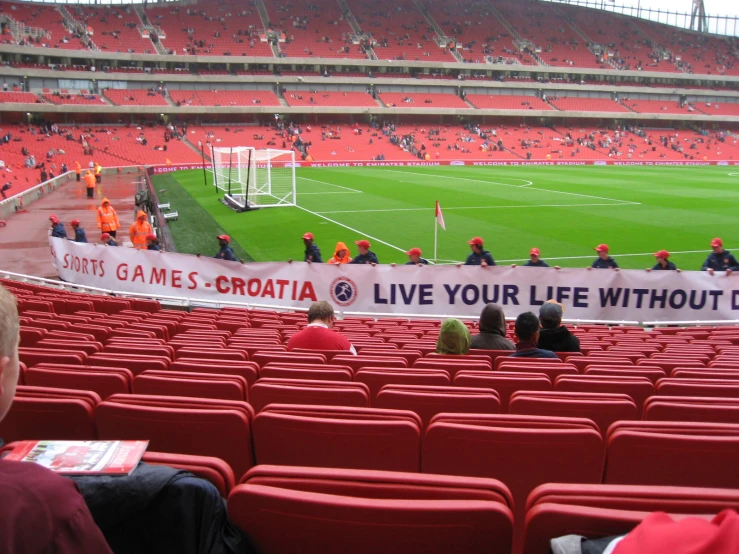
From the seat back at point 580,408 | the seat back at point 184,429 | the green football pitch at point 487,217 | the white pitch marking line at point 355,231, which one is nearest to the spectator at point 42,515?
the seat back at point 184,429

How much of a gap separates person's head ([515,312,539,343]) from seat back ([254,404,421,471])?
3.45m

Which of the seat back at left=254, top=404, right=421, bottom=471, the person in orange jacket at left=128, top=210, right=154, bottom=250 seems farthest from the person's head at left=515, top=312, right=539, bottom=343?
the person in orange jacket at left=128, top=210, right=154, bottom=250

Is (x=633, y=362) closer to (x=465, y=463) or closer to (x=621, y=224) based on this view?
(x=465, y=463)

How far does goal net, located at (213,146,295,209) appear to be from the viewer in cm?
3035

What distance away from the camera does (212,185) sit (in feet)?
136

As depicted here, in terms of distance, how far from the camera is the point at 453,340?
20.3ft

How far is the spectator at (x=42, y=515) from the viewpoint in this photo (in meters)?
1.40

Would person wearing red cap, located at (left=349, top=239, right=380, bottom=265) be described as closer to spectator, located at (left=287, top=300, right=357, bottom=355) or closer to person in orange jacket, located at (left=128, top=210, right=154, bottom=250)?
person in orange jacket, located at (left=128, top=210, right=154, bottom=250)

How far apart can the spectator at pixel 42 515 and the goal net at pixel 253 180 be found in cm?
2716

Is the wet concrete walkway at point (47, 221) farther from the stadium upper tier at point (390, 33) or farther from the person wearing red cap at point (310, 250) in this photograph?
the stadium upper tier at point (390, 33)

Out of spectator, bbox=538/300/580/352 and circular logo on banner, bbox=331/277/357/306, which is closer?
spectator, bbox=538/300/580/352

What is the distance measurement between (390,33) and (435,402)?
86.1 metres

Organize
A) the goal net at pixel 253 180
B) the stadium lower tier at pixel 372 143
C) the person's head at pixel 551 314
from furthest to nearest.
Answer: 1. the stadium lower tier at pixel 372 143
2. the goal net at pixel 253 180
3. the person's head at pixel 551 314

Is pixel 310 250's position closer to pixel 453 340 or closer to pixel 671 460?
pixel 453 340
